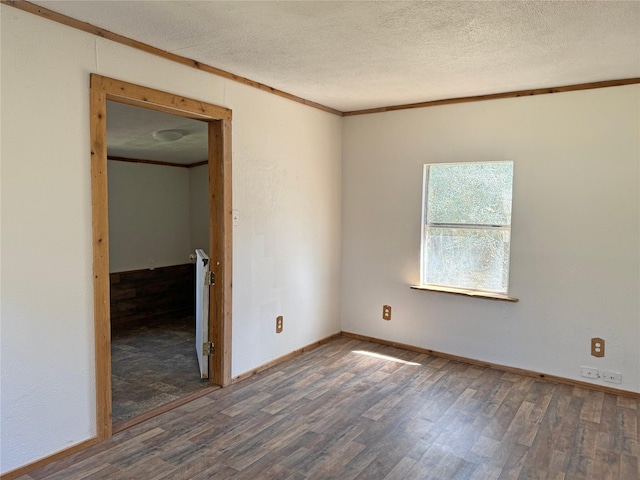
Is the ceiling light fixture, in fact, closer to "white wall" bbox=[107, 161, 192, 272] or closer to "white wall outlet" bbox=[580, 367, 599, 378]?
"white wall" bbox=[107, 161, 192, 272]

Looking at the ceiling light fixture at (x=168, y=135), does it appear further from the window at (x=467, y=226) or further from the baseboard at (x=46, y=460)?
the baseboard at (x=46, y=460)

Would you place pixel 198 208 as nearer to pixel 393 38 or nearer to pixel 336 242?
pixel 336 242

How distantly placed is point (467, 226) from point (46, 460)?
3451 millimetres

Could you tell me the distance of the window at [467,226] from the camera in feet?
12.8

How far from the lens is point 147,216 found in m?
6.09

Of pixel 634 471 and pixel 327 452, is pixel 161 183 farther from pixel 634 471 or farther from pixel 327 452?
pixel 634 471

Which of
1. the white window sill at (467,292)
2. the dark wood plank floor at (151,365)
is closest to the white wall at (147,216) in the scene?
the dark wood plank floor at (151,365)

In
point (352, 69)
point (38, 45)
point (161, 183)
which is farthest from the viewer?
point (161, 183)

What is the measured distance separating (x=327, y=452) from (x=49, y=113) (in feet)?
7.74

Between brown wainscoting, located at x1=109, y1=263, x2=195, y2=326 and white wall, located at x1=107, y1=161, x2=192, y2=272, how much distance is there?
14 centimetres

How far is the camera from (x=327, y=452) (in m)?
2.60

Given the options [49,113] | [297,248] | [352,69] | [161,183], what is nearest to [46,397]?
[49,113]

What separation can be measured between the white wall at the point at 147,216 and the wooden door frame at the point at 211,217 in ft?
→ 8.99

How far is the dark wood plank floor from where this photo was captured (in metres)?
3.23
